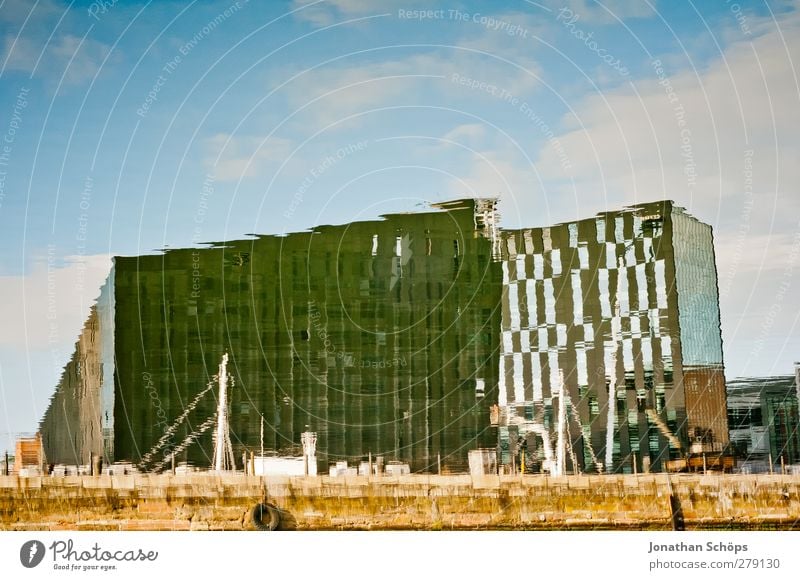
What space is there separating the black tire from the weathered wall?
15 centimetres

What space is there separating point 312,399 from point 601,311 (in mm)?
8185

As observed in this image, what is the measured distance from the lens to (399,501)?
20.5 meters

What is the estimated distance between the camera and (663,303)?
84.9ft

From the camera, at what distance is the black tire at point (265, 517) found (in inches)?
801

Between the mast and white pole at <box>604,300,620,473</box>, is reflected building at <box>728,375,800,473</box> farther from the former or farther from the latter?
the mast

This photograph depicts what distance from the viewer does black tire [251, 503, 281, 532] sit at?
20347 mm
